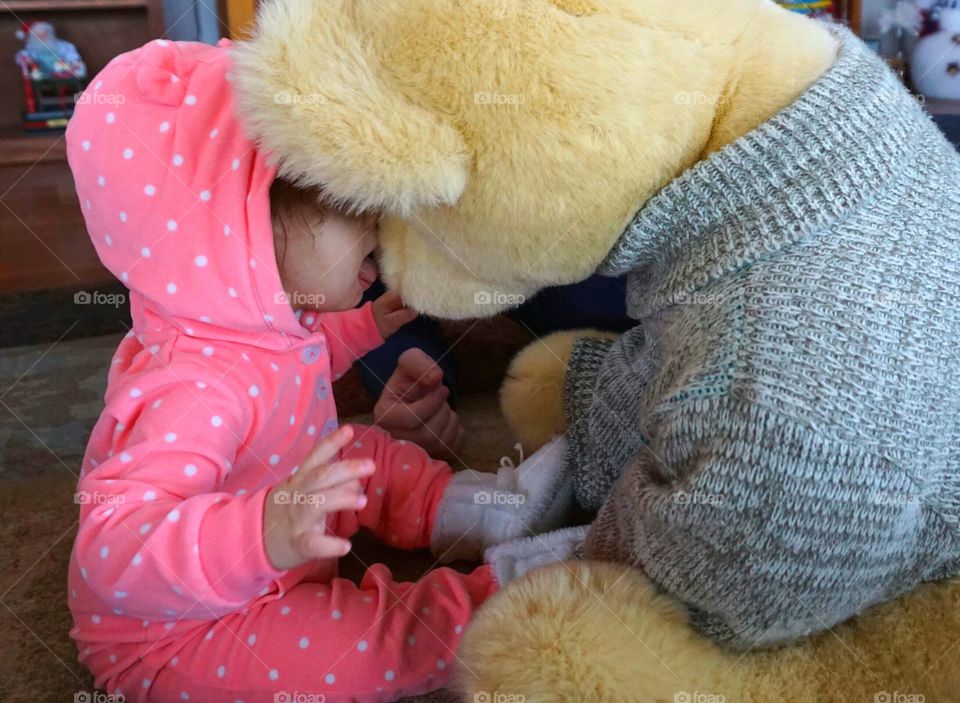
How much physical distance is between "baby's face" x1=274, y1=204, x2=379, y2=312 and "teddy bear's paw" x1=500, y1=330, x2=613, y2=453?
218 millimetres

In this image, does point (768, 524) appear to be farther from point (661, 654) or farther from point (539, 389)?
point (539, 389)

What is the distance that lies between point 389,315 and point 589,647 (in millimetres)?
508

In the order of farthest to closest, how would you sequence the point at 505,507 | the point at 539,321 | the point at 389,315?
the point at 539,321, the point at 389,315, the point at 505,507

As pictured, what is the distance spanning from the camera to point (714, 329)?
55 cm

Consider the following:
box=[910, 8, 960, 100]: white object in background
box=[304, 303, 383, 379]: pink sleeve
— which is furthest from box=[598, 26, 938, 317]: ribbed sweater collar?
box=[910, 8, 960, 100]: white object in background

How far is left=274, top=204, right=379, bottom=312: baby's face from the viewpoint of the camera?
0.71 metres

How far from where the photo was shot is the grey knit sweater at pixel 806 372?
513mm

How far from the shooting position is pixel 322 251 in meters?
0.72

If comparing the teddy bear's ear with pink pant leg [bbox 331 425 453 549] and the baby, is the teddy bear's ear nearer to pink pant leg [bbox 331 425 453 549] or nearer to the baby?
the baby

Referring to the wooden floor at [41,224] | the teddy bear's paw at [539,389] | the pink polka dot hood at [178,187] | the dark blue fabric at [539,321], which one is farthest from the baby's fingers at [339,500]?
the wooden floor at [41,224]

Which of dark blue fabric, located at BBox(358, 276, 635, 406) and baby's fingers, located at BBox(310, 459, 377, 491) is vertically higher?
baby's fingers, located at BBox(310, 459, 377, 491)

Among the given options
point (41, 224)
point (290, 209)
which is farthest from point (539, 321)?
point (41, 224)

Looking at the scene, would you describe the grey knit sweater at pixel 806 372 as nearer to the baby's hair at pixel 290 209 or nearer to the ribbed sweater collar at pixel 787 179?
the ribbed sweater collar at pixel 787 179

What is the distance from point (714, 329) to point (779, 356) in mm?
48
